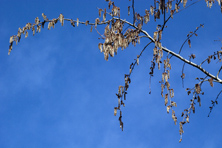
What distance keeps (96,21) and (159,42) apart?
1221mm

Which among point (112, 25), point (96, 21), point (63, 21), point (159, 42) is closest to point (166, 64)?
point (159, 42)

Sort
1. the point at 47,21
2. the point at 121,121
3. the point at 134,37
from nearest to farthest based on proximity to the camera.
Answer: the point at 121,121 < the point at 134,37 < the point at 47,21

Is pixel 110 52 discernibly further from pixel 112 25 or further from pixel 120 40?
pixel 112 25

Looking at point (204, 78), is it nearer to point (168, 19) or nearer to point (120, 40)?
point (168, 19)

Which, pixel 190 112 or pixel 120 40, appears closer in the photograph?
pixel 120 40

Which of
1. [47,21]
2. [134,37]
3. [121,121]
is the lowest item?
[121,121]

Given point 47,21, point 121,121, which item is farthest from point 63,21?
point 121,121

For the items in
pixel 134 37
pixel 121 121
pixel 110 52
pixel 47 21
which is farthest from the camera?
pixel 47 21

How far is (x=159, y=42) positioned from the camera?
413 cm

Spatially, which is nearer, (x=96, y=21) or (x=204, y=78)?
(x=204, y=78)

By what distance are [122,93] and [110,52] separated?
2.48 ft

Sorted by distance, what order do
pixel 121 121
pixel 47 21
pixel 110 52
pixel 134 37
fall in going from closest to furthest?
pixel 110 52 < pixel 121 121 < pixel 134 37 < pixel 47 21

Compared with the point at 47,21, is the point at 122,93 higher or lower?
lower

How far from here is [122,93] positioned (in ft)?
14.4
